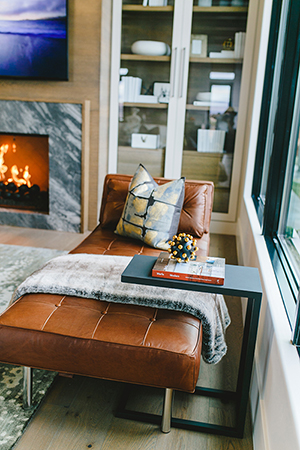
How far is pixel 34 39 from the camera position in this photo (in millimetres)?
3477

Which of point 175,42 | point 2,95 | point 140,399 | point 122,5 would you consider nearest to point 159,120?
point 175,42

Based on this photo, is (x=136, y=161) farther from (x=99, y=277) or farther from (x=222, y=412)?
(x=222, y=412)

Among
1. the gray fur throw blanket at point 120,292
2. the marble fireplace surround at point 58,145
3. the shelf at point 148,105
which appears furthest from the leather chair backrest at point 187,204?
the shelf at point 148,105

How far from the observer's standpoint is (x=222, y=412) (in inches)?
62.1

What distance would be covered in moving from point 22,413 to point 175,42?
3.33m

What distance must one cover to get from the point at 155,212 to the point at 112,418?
1048 millimetres

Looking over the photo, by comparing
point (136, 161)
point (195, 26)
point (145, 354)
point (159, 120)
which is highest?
point (195, 26)

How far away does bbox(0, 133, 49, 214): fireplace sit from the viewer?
3.94m

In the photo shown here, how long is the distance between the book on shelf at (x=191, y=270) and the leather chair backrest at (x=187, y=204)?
87 centimetres

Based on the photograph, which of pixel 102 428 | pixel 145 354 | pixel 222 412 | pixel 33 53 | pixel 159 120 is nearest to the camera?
pixel 145 354

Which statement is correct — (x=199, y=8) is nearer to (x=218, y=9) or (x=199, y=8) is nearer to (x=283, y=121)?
(x=218, y=9)

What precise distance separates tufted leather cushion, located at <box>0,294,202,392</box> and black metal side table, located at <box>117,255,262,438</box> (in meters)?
0.16

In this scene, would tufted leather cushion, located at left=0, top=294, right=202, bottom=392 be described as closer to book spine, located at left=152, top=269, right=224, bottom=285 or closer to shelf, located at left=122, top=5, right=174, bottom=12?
book spine, located at left=152, top=269, right=224, bottom=285

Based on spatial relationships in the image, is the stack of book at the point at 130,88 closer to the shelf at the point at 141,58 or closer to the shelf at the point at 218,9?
the shelf at the point at 141,58
